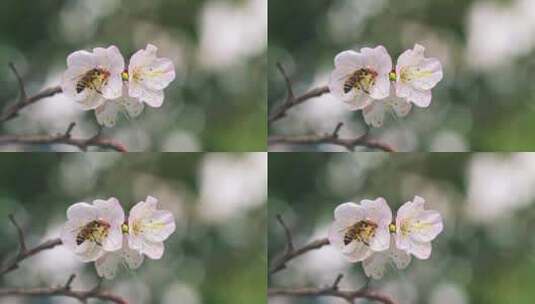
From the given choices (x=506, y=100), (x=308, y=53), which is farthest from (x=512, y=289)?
(x=308, y=53)

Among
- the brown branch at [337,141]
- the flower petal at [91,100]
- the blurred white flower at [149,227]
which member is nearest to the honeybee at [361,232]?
the brown branch at [337,141]

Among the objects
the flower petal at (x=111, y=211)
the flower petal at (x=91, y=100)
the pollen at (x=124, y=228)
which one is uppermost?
the flower petal at (x=91, y=100)

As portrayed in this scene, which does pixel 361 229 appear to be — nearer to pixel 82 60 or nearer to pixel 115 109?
pixel 115 109

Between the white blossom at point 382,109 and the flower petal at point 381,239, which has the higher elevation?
the white blossom at point 382,109

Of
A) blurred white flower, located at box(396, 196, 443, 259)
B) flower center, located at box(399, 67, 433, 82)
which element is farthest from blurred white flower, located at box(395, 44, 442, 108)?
blurred white flower, located at box(396, 196, 443, 259)

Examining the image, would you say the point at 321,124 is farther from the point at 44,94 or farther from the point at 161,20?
the point at 44,94

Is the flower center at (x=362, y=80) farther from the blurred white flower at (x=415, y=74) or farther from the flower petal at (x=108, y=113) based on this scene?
the flower petal at (x=108, y=113)

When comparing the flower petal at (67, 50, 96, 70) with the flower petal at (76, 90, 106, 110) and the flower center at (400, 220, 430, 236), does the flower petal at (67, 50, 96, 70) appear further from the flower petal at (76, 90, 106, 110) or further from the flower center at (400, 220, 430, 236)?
the flower center at (400, 220, 430, 236)
